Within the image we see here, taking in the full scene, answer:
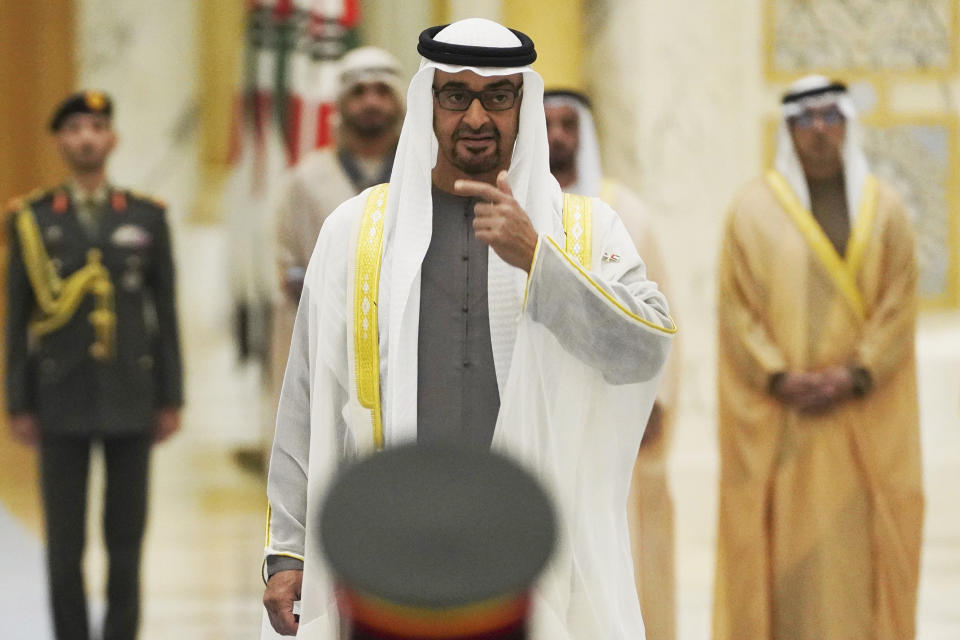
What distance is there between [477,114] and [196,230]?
21.9ft

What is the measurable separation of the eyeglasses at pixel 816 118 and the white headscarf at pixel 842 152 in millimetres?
18

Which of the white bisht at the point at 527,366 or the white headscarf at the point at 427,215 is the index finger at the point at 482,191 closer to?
the white bisht at the point at 527,366

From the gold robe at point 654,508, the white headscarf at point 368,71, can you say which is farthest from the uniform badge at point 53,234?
the gold robe at point 654,508

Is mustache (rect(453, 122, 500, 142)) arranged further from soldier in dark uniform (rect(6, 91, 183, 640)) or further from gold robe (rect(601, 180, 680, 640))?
soldier in dark uniform (rect(6, 91, 183, 640))

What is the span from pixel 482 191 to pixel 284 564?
729 mm

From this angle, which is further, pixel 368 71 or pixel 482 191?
pixel 368 71

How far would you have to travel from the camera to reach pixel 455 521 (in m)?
1.24

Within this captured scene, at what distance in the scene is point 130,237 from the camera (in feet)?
16.6

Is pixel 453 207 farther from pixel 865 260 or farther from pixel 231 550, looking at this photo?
pixel 231 550

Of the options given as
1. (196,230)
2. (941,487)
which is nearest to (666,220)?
(941,487)

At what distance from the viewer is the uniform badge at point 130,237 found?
505cm

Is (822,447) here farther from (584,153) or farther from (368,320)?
(368,320)

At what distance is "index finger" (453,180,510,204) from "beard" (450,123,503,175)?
19cm

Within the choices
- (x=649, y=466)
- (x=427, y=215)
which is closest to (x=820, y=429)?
(x=649, y=466)
